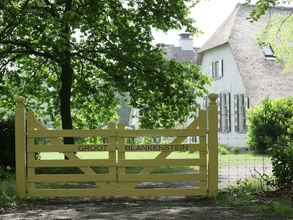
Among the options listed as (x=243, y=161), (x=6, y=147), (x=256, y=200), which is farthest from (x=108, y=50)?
(x=256, y=200)

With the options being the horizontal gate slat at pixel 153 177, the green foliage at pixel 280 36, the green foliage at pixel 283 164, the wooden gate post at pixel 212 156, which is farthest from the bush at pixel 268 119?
the horizontal gate slat at pixel 153 177

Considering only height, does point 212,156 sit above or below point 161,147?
below

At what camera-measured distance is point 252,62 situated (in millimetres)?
39594

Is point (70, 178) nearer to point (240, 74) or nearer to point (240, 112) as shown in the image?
point (240, 74)

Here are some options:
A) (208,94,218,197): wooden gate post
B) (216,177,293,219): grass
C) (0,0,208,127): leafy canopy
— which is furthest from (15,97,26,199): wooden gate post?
(0,0,208,127): leafy canopy

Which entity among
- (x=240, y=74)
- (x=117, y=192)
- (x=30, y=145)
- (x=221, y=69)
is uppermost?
(x=221, y=69)

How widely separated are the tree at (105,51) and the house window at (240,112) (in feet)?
54.1

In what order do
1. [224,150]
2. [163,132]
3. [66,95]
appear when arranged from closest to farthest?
[163,132] → [66,95] → [224,150]

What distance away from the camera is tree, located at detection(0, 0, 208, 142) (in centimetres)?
1873

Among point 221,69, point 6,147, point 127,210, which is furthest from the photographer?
point 221,69

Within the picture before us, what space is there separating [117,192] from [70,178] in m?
Result: 0.93

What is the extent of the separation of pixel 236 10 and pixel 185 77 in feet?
77.6

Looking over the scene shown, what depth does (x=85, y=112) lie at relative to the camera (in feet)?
78.9

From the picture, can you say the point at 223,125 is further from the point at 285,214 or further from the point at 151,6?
the point at 285,214
